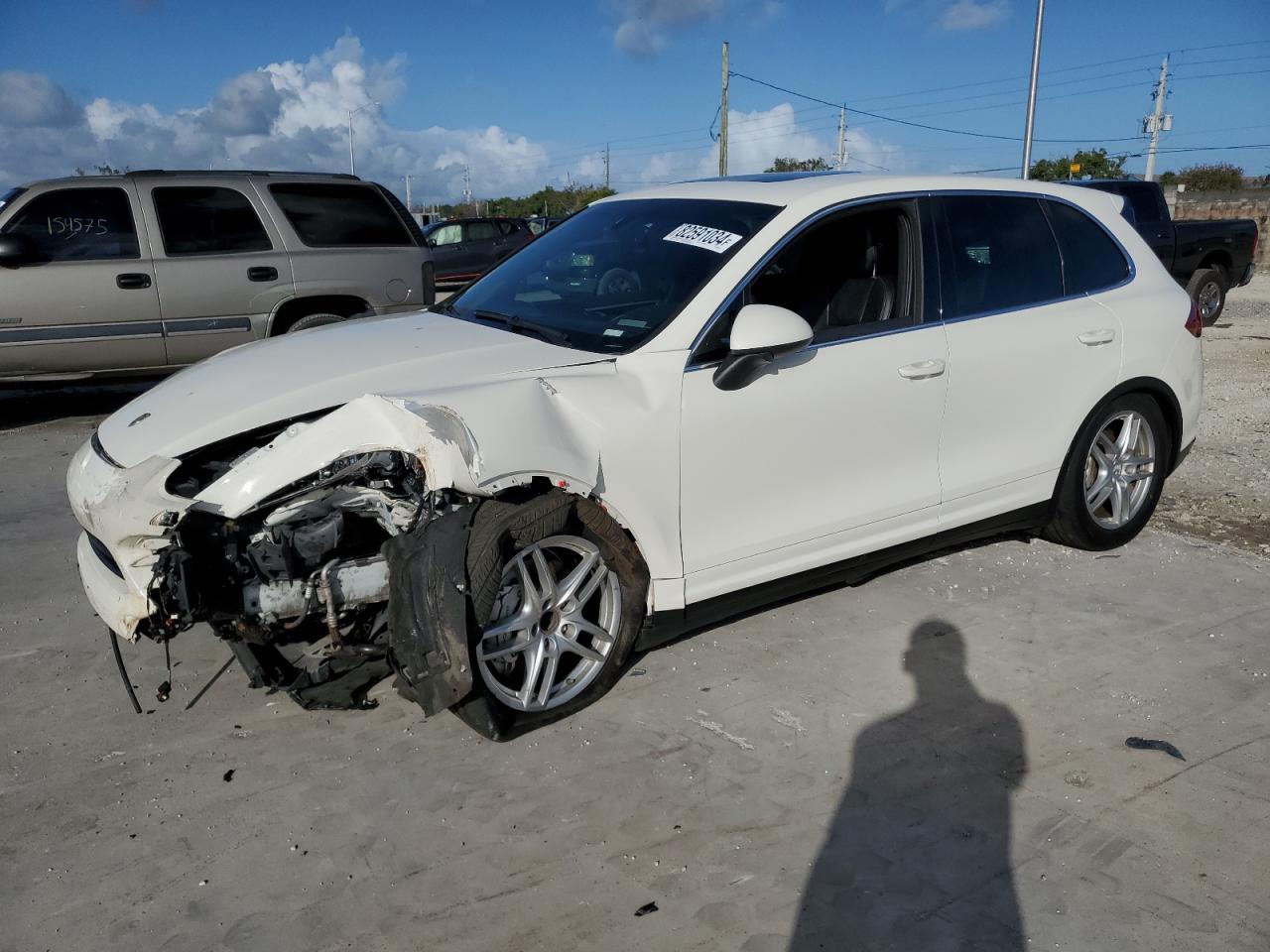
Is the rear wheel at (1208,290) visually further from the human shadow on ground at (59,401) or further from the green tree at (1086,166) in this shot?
the green tree at (1086,166)

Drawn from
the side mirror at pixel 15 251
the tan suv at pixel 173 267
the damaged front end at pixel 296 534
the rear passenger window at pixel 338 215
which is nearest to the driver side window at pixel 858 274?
the damaged front end at pixel 296 534

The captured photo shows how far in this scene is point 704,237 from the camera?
12.6 feet

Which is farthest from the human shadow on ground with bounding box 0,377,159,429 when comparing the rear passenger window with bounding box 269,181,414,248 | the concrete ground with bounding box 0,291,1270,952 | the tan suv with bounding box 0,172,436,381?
the concrete ground with bounding box 0,291,1270,952

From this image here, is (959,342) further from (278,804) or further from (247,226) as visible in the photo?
(247,226)

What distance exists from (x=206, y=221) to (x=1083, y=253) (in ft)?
22.2

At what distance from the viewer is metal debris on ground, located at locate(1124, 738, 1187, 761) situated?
10.8ft

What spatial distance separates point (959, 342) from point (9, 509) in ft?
17.7

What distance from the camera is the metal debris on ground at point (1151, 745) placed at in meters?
3.28

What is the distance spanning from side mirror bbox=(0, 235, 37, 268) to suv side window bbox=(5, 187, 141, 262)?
0.09 meters

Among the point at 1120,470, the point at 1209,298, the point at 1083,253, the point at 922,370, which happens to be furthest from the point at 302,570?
the point at 1209,298

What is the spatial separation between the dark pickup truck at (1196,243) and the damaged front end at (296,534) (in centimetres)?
1184

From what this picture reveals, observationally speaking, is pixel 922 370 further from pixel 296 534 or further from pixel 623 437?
pixel 296 534

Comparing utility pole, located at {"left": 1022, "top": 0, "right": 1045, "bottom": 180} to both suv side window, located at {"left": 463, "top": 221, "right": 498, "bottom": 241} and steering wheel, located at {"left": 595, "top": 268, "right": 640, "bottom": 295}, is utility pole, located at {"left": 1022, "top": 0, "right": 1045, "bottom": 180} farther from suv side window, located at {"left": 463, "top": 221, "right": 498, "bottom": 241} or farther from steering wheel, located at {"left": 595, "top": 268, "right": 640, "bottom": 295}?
steering wheel, located at {"left": 595, "top": 268, "right": 640, "bottom": 295}

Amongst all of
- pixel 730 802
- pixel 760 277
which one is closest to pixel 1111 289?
pixel 760 277
